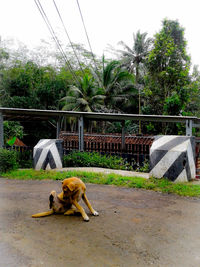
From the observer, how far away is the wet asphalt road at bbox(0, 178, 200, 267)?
1330 millimetres

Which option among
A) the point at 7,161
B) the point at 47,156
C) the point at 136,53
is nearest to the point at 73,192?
the point at 47,156

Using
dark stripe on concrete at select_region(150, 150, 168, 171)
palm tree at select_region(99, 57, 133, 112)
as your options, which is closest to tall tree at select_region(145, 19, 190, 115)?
palm tree at select_region(99, 57, 133, 112)

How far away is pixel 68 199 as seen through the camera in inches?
90.0

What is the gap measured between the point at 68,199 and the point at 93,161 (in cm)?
324

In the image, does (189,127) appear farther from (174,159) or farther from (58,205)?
(58,205)

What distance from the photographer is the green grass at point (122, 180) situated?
325cm

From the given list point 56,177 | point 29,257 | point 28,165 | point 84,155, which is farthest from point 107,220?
point 28,165

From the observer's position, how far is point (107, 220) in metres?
2.12

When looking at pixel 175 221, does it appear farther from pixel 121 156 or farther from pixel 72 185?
pixel 121 156

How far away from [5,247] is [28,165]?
455 centimetres

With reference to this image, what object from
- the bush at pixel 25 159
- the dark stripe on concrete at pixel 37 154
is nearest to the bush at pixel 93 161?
the dark stripe on concrete at pixel 37 154

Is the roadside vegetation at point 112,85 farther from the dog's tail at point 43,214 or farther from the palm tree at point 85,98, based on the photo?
the dog's tail at point 43,214

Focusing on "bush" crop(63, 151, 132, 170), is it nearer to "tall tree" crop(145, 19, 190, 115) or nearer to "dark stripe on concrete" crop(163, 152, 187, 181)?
"dark stripe on concrete" crop(163, 152, 187, 181)

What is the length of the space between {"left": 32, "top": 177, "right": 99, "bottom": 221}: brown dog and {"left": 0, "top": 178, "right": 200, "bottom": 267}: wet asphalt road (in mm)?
71
